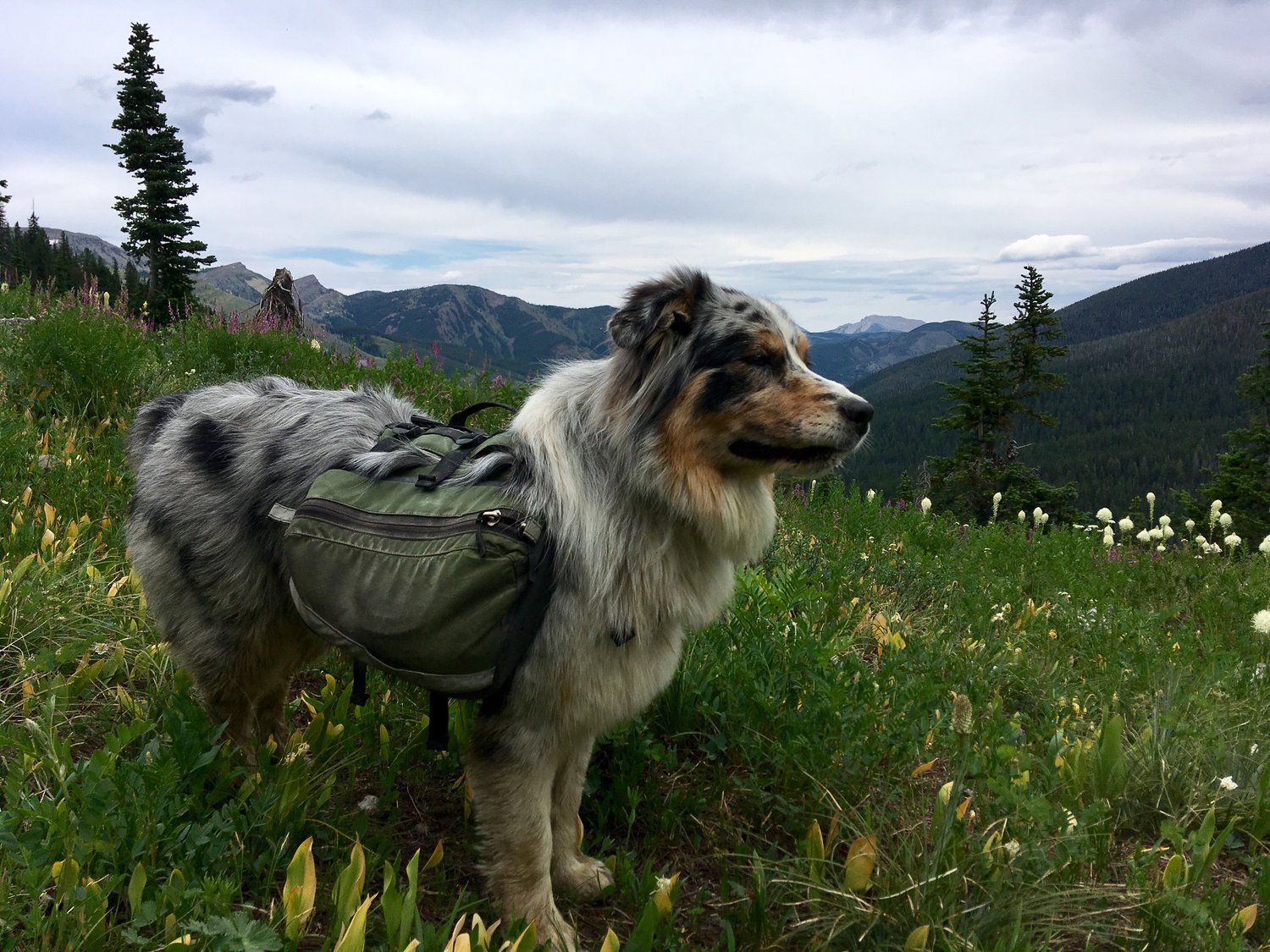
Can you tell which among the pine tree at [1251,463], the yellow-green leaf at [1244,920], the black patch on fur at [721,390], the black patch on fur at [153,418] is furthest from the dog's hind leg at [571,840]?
the pine tree at [1251,463]

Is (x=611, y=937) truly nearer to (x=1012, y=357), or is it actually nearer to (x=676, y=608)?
(x=676, y=608)

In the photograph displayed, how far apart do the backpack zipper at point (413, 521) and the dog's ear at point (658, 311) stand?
0.77 metres

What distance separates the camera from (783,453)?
2.88m

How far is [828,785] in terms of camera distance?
337 centimetres

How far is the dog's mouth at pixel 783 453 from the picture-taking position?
113 inches

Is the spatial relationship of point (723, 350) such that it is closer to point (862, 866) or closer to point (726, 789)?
point (862, 866)

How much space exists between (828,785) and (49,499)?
5.38 metres

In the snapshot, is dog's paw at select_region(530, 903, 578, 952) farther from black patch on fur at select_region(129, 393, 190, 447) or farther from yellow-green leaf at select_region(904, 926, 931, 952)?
black patch on fur at select_region(129, 393, 190, 447)

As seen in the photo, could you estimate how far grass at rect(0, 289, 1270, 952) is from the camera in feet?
8.43

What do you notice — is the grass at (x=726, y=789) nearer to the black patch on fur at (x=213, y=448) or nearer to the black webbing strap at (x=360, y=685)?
the black webbing strap at (x=360, y=685)

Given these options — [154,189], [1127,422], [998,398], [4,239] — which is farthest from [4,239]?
[1127,422]

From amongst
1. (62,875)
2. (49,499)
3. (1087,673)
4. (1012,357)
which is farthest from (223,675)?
(1012,357)

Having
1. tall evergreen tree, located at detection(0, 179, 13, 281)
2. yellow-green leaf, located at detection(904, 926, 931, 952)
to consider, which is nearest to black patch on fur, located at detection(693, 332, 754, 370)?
yellow-green leaf, located at detection(904, 926, 931, 952)

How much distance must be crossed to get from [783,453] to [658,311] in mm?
685
